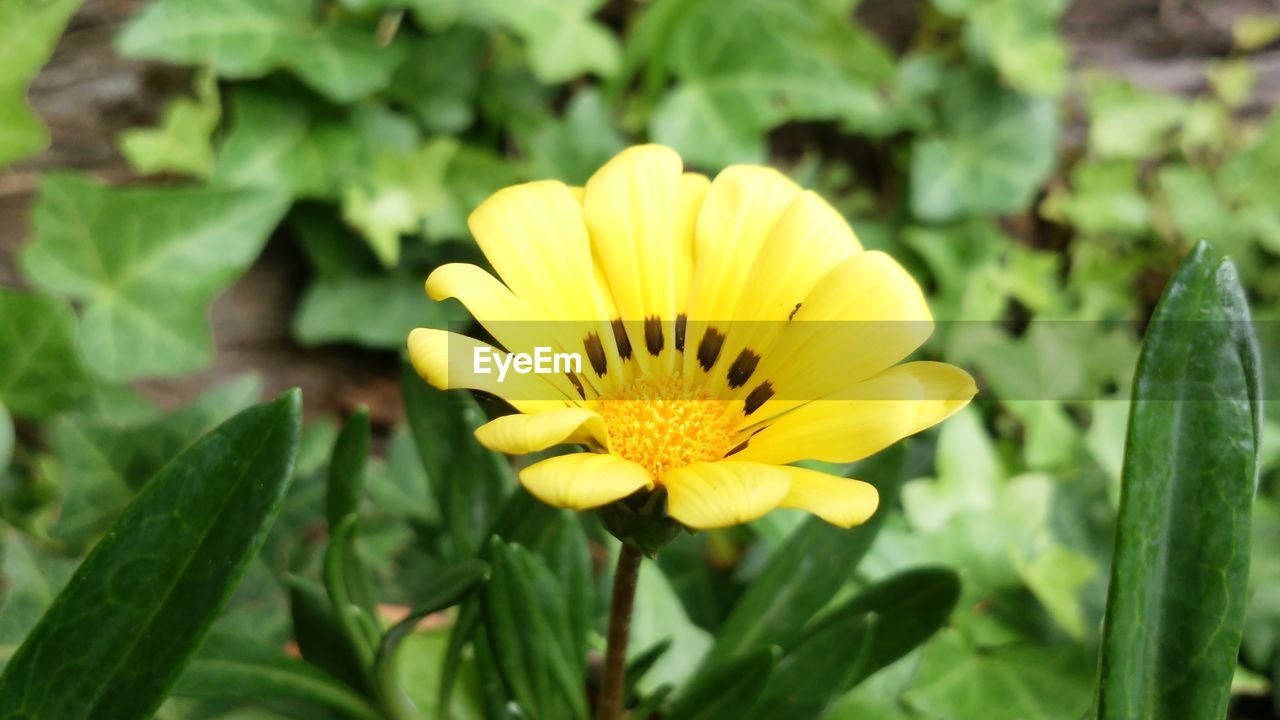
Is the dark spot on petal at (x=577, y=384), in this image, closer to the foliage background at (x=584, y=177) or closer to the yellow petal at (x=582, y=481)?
the yellow petal at (x=582, y=481)

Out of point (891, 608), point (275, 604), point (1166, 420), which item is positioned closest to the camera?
point (1166, 420)

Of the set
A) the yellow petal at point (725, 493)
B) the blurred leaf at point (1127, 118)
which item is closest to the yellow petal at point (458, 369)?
the yellow petal at point (725, 493)

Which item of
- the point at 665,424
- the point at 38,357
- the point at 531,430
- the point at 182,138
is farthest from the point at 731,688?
the point at 182,138

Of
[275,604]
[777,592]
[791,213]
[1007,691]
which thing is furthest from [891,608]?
[275,604]

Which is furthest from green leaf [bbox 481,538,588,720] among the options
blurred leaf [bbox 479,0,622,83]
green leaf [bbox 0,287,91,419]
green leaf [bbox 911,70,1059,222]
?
green leaf [bbox 911,70,1059,222]

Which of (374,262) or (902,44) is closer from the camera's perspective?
(374,262)

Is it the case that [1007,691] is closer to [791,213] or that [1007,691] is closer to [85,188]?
[791,213]

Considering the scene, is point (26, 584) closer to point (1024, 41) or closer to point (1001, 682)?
point (1001, 682)

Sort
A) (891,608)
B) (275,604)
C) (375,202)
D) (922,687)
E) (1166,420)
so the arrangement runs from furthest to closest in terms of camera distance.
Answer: (375,202), (275,604), (922,687), (891,608), (1166,420)
